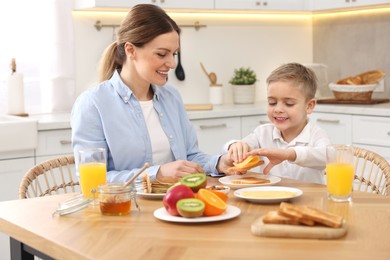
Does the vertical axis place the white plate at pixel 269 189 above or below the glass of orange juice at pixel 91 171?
below

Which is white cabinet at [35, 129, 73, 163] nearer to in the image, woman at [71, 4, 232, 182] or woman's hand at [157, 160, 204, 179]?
woman at [71, 4, 232, 182]

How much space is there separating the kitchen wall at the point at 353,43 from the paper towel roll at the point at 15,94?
86.6 inches

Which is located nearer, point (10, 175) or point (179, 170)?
point (179, 170)

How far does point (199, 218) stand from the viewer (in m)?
1.73

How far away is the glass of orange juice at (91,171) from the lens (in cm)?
200

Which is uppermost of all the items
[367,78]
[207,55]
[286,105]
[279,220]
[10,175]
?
[207,55]

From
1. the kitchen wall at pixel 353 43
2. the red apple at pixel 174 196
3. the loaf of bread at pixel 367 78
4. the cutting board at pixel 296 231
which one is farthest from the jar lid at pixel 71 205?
the kitchen wall at pixel 353 43

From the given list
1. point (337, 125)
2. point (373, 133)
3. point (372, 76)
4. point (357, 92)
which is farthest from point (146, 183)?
point (372, 76)

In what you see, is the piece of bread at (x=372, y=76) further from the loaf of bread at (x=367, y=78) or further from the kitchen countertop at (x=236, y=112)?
the kitchen countertop at (x=236, y=112)

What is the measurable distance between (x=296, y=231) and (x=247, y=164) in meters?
0.64

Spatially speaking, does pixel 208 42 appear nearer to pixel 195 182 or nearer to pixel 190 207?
pixel 195 182

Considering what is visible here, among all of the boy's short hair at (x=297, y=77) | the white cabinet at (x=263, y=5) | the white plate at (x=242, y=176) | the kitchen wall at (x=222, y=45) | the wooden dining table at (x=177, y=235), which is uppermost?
the white cabinet at (x=263, y=5)

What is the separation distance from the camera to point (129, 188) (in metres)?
1.83

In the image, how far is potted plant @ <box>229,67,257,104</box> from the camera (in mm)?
4691
